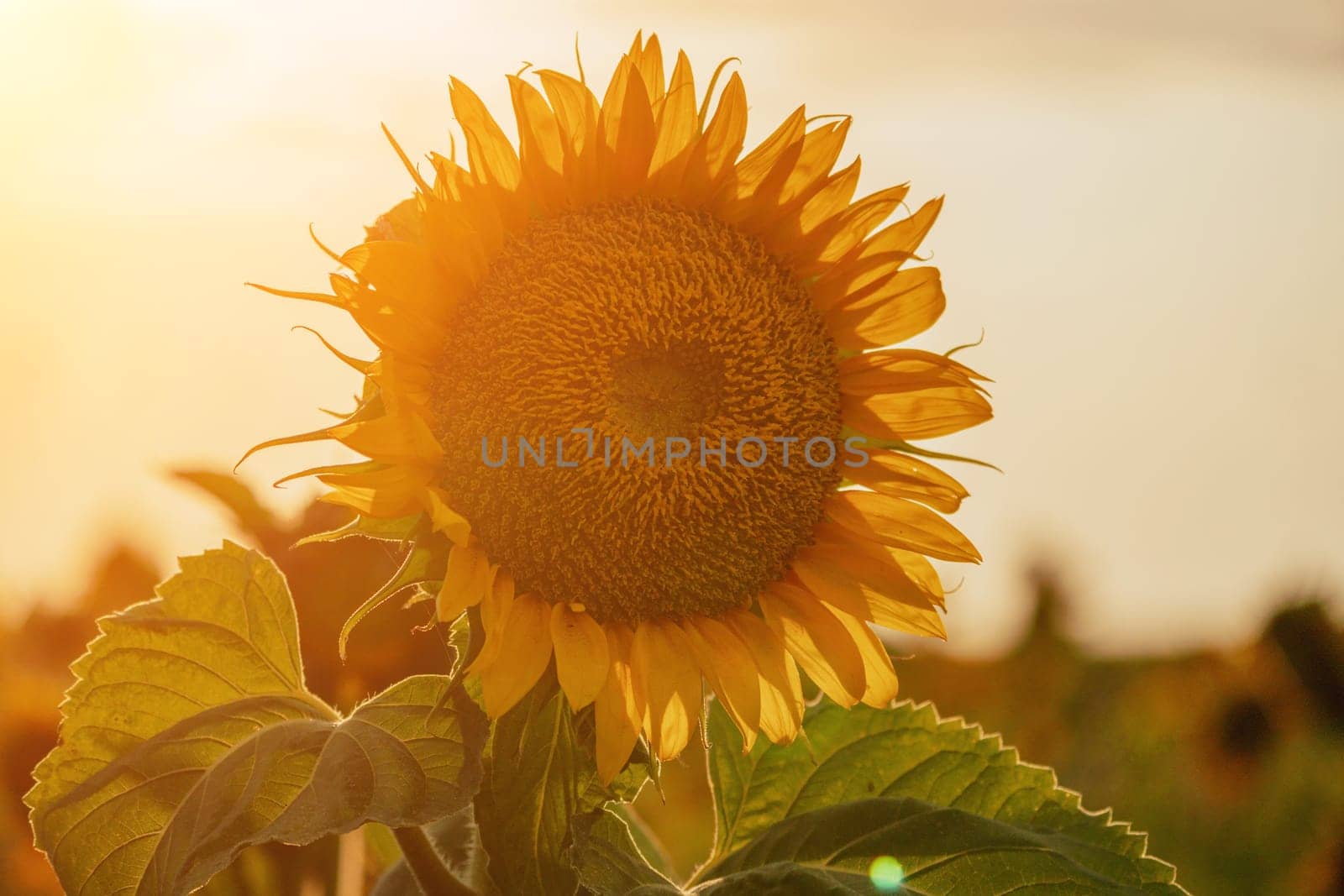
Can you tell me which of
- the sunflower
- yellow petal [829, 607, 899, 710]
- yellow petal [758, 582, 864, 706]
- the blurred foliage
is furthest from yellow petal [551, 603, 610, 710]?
the blurred foliage

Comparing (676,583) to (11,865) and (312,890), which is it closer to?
(312,890)

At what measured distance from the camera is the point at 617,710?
212cm

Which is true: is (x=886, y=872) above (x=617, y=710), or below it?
below

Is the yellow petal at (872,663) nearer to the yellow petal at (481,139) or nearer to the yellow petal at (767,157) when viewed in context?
the yellow petal at (767,157)

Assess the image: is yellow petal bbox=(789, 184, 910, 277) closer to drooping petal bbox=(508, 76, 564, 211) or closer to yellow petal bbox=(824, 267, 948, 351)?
yellow petal bbox=(824, 267, 948, 351)

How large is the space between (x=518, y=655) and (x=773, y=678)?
0.50 m

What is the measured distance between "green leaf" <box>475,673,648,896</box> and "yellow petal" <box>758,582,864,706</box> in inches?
19.6

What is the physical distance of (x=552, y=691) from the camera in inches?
83.6

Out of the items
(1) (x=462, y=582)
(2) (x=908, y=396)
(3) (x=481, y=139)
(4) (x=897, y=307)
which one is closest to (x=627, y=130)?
(3) (x=481, y=139)

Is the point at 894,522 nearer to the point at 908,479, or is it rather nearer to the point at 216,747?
the point at 908,479

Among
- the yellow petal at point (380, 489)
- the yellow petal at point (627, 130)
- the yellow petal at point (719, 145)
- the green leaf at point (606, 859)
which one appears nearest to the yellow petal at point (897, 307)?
the yellow petal at point (719, 145)

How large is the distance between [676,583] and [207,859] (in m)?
0.86

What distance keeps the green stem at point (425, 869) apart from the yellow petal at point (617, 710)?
362 mm

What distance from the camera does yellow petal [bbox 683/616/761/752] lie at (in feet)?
7.47
